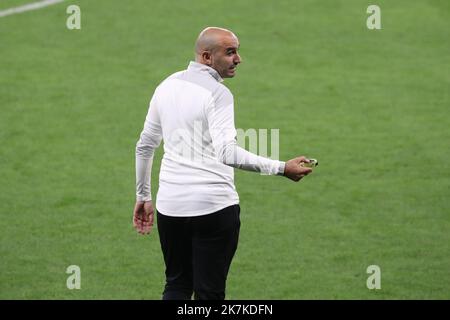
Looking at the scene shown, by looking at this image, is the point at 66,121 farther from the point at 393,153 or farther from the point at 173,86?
the point at 173,86

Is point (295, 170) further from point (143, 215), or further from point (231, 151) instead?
point (143, 215)

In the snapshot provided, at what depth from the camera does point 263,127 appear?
12.2 meters

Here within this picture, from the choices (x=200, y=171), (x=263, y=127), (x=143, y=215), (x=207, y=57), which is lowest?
(x=143, y=215)

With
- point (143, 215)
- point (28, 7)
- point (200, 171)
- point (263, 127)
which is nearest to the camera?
point (200, 171)

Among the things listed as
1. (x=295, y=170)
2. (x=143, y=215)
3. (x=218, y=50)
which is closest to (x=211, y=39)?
(x=218, y=50)

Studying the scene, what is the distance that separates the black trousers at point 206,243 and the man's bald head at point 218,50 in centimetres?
75

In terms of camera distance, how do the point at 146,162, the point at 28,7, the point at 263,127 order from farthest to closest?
the point at 28,7 < the point at 263,127 < the point at 146,162

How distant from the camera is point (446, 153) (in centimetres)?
1156

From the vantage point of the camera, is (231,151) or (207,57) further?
(207,57)

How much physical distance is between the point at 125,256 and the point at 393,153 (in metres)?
3.92

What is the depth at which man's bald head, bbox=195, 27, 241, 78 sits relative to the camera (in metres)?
5.49

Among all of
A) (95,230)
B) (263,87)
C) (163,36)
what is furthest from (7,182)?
(163,36)

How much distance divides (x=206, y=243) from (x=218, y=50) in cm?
102

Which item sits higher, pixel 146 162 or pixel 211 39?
pixel 211 39
